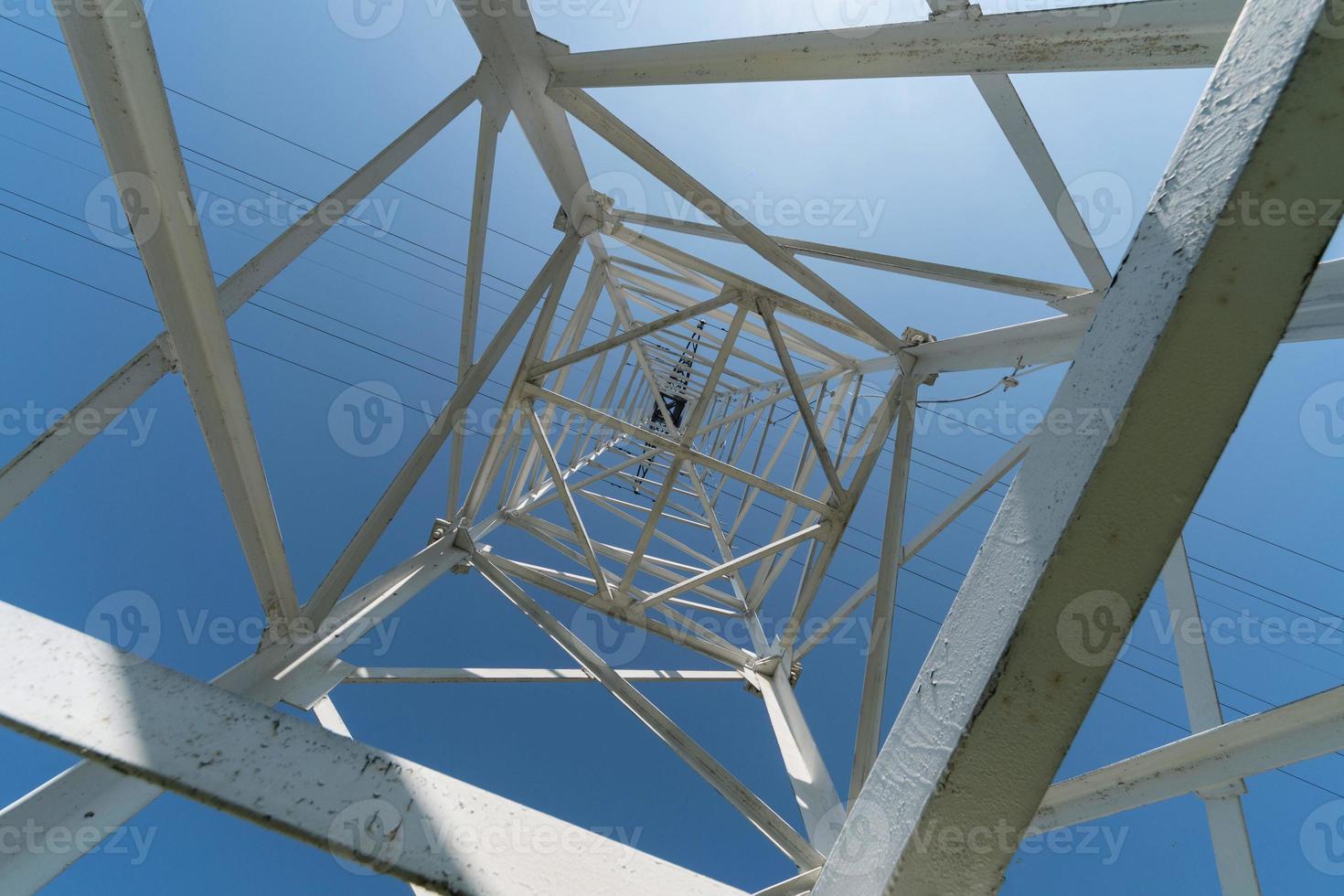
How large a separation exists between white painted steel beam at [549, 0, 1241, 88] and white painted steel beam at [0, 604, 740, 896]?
3340 mm

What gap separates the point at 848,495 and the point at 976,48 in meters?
3.95

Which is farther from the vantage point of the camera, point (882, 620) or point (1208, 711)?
point (882, 620)

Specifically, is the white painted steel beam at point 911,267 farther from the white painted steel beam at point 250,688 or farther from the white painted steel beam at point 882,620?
the white painted steel beam at point 250,688

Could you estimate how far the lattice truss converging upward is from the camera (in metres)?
1.05

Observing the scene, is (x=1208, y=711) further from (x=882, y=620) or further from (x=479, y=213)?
(x=479, y=213)

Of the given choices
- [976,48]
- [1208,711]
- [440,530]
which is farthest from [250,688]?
[1208,711]

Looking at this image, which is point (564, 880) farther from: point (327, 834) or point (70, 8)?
point (70, 8)

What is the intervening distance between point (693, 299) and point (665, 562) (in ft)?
13.3

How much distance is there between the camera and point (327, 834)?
112cm

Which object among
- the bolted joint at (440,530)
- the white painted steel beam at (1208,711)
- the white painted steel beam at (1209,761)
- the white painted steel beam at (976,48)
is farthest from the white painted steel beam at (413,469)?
the white painted steel beam at (1208,711)

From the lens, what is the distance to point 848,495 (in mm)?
5969

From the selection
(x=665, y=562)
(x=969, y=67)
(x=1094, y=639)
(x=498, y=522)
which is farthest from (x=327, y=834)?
(x=665, y=562)

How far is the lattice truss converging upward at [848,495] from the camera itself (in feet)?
3.45

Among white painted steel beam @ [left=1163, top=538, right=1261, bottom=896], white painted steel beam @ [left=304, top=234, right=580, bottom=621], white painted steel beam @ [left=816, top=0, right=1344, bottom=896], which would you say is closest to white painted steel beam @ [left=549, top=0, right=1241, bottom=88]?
white painted steel beam @ [left=816, top=0, right=1344, bottom=896]
